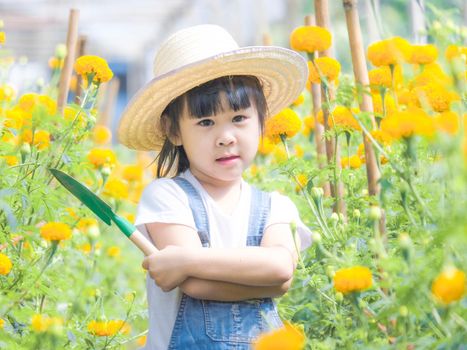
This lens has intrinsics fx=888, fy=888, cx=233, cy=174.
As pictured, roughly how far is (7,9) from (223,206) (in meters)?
14.8

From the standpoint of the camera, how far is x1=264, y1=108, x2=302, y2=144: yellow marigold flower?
208 centimetres

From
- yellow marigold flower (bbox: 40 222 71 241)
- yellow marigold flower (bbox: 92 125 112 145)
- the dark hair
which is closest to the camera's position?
yellow marigold flower (bbox: 40 222 71 241)

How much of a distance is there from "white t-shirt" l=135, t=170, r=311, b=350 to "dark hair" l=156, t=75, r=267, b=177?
0.42 feet

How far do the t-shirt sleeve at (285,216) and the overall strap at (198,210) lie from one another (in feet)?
0.47

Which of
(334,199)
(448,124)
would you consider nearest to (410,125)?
(448,124)

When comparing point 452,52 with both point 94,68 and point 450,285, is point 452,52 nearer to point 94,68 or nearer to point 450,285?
point 450,285

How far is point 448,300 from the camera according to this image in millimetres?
1037

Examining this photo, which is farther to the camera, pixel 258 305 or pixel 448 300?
pixel 258 305

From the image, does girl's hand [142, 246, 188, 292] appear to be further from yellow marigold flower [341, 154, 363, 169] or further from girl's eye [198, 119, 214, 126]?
yellow marigold flower [341, 154, 363, 169]

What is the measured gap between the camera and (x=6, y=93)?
8.77 ft

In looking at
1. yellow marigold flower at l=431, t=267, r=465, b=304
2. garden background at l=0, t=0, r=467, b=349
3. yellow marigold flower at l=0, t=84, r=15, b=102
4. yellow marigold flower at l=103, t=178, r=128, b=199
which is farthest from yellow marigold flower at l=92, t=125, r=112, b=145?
yellow marigold flower at l=431, t=267, r=465, b=304

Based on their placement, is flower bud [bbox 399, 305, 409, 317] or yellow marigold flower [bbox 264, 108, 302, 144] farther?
yellow marigold flower [bbox 264, 108, 302, 144]

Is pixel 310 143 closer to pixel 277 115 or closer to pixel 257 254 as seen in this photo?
pixel 277 115

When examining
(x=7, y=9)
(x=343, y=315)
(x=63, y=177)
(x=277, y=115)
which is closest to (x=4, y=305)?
(x=63, y=177)
